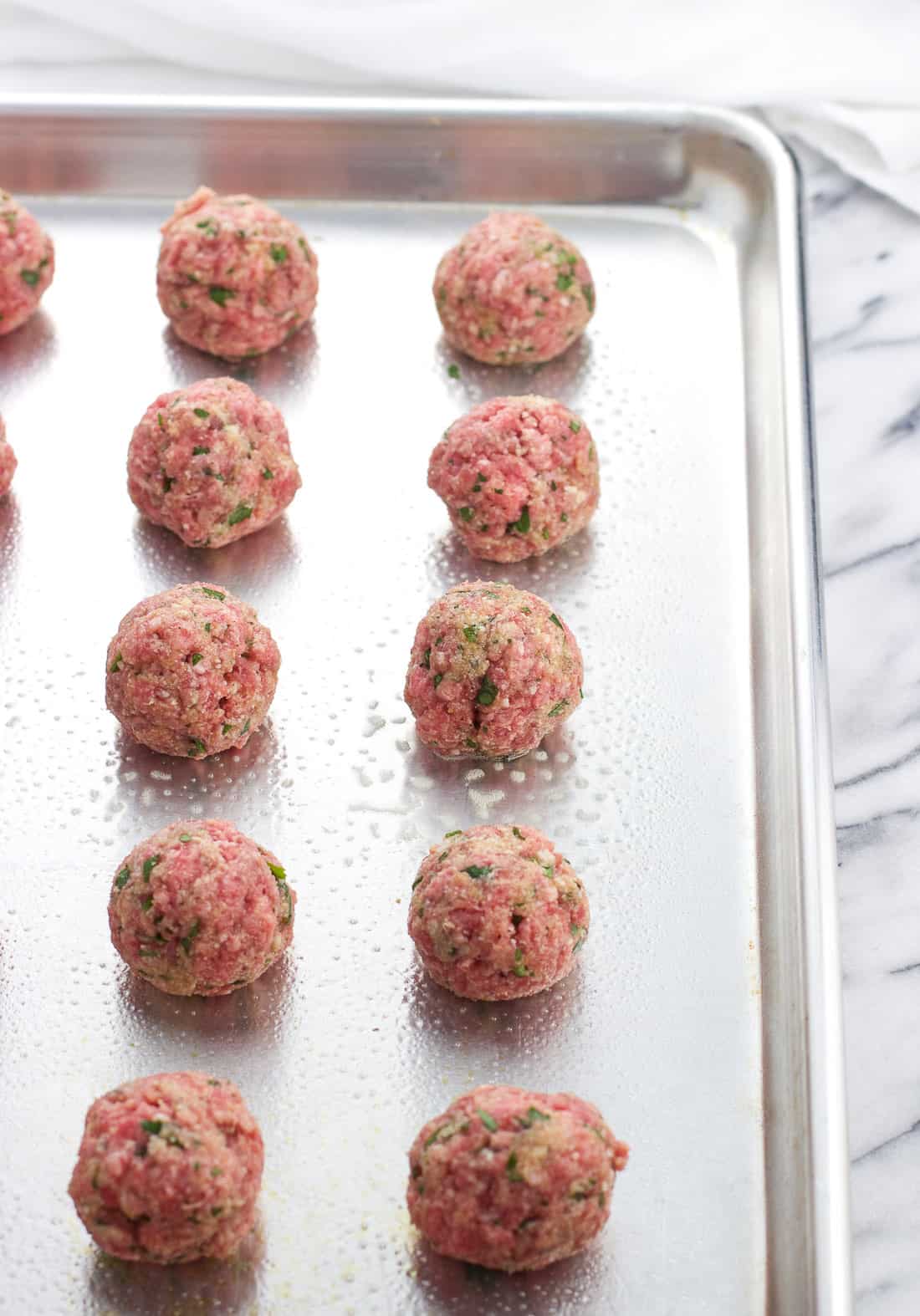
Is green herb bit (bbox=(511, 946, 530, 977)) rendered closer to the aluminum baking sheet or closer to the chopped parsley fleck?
the aluminum baking sheet

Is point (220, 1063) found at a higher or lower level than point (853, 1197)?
higher

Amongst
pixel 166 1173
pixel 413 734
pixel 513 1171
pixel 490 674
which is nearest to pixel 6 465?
pixel 413 734

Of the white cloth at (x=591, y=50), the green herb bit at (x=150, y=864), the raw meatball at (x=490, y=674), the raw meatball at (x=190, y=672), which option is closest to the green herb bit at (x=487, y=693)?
the raw meatball at (x=490, y=674)

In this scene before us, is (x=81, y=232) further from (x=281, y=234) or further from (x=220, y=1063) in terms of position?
(x=220, y=1063)

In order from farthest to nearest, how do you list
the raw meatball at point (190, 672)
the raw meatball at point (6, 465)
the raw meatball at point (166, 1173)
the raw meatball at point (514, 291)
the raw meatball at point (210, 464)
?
1. the raw meatball at point (514, 291)
2. the raw meatball at point (6, 465)
3. the raw meatball at point (210, 464)
4. the raw meatball at point (190, 672)
5. the raw meatball at point (166, 1173)

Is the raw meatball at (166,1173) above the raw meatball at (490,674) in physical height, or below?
below

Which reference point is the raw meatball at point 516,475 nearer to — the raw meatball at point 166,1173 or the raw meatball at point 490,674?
the raw meatball at point 490,674

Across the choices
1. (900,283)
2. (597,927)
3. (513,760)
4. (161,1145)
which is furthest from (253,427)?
(900,283)
